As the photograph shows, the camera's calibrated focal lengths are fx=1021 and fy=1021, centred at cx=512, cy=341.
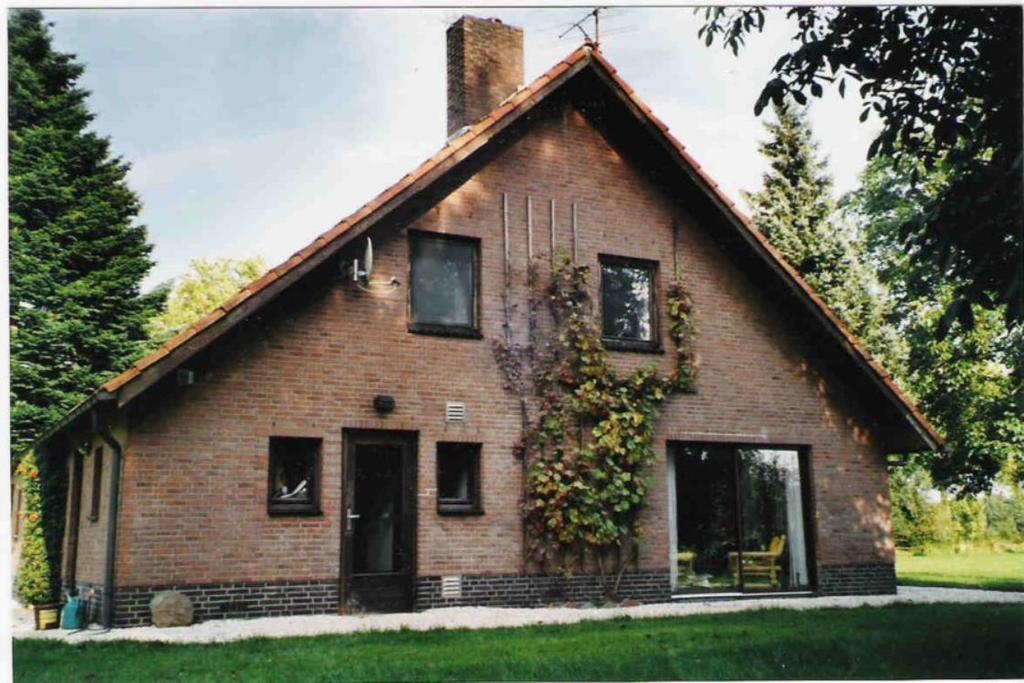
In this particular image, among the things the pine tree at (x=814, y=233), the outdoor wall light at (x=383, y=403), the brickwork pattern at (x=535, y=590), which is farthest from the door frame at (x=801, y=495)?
the pine tree at (x=814, y=233)

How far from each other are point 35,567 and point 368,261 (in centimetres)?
586

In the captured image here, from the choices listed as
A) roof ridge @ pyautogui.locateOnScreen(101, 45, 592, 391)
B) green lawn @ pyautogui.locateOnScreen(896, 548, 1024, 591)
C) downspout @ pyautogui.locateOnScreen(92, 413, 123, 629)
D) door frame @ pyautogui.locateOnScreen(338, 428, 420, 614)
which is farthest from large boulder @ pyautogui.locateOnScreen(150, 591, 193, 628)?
green lawn @ pyautogui.locateOnScreen(896, 548, 1024, 591)

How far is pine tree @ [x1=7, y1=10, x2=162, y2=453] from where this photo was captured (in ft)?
34.5

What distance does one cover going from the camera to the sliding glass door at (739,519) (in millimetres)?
13656

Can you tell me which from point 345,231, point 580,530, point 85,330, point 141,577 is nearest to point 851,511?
point 580,530

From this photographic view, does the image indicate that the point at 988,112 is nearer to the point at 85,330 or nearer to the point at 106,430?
the point at 106,430

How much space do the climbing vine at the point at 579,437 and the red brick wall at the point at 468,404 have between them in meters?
0.27

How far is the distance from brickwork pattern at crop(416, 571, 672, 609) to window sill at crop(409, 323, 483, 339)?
114 inches

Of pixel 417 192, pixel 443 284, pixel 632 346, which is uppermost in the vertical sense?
pixel 417 192

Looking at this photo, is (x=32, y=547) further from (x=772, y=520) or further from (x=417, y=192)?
(x=772, y=520)

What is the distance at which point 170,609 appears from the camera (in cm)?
1038

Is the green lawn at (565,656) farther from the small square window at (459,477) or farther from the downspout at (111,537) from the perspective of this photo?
the small square window at (459,477)

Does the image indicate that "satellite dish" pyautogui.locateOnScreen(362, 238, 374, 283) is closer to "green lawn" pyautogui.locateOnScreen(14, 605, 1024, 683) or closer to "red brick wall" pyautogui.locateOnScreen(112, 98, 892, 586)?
"red brick wall" pyautogui.locateOnScreen(112, 98, 892, 586)

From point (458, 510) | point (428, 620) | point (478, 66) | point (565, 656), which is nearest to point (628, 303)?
point (458, 510)
